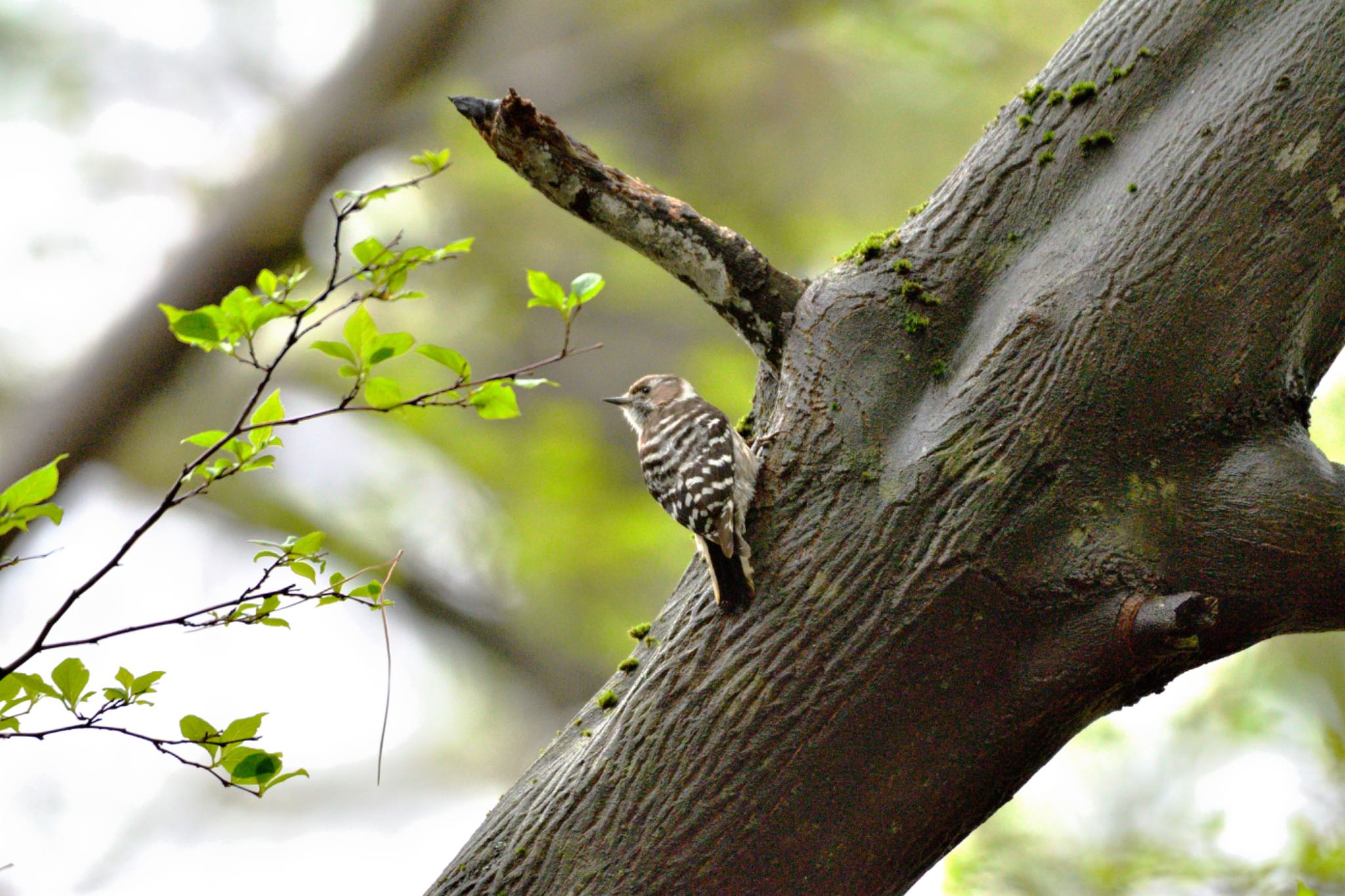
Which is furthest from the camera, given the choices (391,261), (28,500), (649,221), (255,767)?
(649,221)

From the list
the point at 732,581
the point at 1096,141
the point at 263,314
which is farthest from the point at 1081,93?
the point at 263,314

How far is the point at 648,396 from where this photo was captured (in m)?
→ 2.91

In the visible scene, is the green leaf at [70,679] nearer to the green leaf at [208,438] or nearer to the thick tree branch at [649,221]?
the green leaf at [208,438]

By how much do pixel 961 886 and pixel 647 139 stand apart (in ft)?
14.9

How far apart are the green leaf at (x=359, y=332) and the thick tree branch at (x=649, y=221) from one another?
1.93ft

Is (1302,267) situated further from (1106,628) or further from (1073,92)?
(1106,628)

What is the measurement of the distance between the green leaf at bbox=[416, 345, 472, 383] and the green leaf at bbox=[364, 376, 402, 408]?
68 millimetres

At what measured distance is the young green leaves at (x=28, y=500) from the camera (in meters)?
1.18

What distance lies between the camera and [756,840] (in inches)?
67.7

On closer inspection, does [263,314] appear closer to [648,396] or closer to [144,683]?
[144,683]

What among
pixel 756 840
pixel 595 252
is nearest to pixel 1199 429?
pixel 756 840

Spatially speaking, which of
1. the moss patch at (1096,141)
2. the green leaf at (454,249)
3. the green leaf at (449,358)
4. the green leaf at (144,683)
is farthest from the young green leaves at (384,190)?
the moss patch at (1096,141)

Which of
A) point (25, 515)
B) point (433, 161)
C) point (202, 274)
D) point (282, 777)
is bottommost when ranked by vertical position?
point (282, 777)

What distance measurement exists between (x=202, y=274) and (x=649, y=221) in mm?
2729
